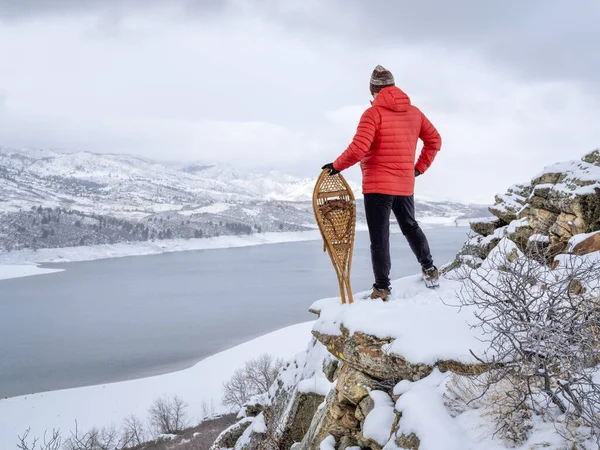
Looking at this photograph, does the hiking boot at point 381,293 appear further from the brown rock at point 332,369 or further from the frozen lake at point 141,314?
the frozen lake at point 141,314

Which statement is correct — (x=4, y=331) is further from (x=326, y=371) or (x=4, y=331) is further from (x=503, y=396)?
(x=503, y=396)

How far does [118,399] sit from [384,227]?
23.9 metres

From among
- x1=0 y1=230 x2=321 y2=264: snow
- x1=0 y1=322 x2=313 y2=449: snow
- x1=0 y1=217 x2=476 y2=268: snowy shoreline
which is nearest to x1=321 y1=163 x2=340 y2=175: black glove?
x1=0 y1=322 x2=313 y2=449: snow

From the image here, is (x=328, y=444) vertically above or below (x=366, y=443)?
below

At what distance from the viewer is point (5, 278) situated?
2741 inches

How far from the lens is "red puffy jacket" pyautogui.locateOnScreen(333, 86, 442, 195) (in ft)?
12.4

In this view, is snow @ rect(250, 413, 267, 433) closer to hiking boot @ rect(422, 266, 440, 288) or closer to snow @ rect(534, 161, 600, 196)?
hiking boot @ rect(422, 266, 440, 288)

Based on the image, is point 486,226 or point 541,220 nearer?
point 541,220

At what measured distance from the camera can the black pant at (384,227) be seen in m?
3.95

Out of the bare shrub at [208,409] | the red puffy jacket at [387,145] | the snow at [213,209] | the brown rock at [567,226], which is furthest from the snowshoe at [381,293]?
the snow at [213,209]

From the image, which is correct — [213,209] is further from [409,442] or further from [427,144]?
[409,442]

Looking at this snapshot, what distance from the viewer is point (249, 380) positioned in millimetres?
25469

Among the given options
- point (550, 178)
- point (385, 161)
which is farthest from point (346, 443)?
point (550, 178)

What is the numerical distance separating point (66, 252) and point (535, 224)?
335ft
